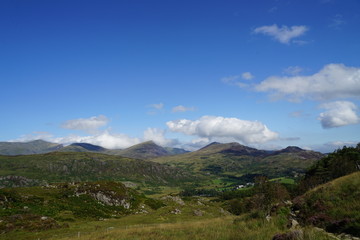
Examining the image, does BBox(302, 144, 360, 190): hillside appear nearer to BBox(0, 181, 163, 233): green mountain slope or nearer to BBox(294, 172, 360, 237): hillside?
BBox(0, 181, 163, 233): green mountain slope

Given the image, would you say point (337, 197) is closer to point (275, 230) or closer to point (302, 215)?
point (302, 215)

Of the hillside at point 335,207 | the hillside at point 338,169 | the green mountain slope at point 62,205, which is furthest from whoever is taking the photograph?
the hillside at point 338,169

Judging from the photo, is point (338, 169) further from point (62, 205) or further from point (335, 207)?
point (62, 205)

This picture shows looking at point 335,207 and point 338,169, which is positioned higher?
point 335,207

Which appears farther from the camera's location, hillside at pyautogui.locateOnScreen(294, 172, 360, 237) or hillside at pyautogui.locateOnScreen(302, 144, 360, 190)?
hillside at pyautogui.locateOnScreen(302, 144, 360, 190)

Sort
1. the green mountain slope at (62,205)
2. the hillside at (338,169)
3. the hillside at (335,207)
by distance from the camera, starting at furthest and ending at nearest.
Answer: the hillside at (338,169), the green mountain slope at (62,205), the hillside at (335,207)

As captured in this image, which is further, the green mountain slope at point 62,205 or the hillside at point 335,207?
A: the green mountain slope at point 62,205

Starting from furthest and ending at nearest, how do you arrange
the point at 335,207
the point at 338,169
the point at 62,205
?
the point at 338,169 < the point at 62,205 < the point at 335,207

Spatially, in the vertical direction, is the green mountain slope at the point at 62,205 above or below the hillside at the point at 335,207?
below

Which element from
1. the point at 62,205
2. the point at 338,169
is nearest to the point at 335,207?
the point at 62,205

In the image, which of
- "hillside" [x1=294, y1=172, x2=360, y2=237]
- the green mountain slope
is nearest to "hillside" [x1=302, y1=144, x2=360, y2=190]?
the green mountain slope

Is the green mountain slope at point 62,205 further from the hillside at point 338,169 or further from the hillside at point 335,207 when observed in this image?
the hillside at point 338,169

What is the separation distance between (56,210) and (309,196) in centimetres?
6801

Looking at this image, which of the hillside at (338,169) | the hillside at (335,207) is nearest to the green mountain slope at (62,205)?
the hillside at (335,207)
